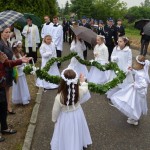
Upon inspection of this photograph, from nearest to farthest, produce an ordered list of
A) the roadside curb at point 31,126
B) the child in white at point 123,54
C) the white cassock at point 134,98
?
the roadside curb at point 31,126 < the white cassock at point 134,98 < the child in white at point 123,54

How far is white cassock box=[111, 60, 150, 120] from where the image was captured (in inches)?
258

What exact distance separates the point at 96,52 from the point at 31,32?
12.3 ft

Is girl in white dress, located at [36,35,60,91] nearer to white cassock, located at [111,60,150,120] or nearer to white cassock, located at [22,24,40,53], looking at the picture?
white cassock, located at [22,24,40,53]

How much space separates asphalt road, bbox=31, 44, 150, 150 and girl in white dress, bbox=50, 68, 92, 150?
2.20 ft

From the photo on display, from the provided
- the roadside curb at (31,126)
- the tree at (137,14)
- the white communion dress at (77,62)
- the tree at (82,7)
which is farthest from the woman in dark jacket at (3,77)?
the tree at (137,14)

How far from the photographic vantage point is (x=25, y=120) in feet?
22.7

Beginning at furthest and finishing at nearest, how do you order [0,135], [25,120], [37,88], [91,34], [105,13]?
[105,13], [91,34], [37,88], [25,120], [0,135]

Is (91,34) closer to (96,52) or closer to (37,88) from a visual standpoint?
(96,52)

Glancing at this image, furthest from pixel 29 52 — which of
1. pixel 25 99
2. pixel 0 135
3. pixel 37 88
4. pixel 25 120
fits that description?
pixel 0 135

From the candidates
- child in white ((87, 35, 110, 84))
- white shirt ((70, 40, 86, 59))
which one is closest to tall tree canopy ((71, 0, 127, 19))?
white shirt ((70, 40, 86, 59))

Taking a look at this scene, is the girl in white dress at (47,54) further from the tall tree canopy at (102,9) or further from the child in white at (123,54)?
the tall tree canopy at (102,9)

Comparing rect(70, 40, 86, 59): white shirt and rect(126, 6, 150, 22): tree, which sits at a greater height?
rect(70, 40, 86, 59): white shirt

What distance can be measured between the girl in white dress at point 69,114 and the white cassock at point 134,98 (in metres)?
1.60

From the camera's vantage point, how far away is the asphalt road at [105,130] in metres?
5.92
